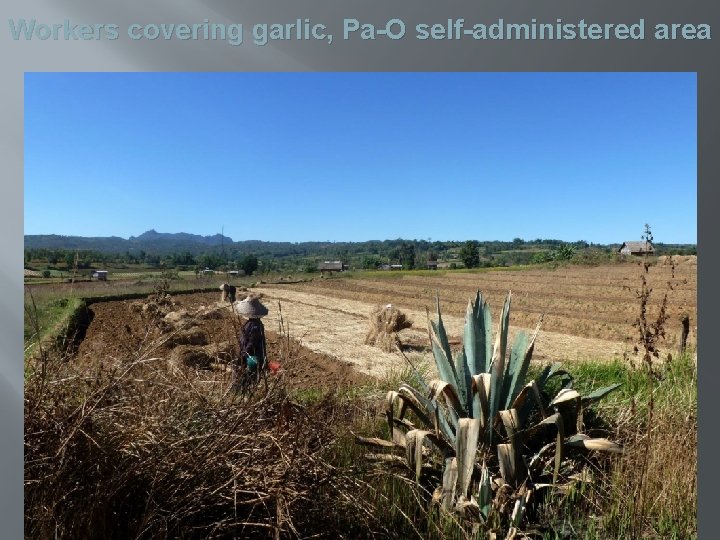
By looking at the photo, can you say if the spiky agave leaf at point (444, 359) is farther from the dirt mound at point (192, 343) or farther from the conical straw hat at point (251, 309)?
the conical straw hat at point (251, 309)

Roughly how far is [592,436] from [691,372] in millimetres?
2277

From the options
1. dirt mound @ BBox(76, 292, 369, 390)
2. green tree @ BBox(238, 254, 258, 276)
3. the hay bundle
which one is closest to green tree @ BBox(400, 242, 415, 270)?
green tree @ BBox(238, 254, 258, 276)

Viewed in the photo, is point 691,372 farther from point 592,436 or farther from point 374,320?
point 374,320

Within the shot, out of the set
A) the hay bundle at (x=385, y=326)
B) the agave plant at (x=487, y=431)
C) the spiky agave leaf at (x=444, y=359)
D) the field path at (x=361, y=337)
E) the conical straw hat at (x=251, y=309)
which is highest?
the conical straw hat at (x=251, y=309)

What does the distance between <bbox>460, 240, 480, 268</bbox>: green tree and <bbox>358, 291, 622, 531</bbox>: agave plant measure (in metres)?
34.3

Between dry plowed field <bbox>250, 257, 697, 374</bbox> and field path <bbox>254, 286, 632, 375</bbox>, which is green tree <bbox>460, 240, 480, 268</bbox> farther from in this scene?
field path <bbox>254, 286, 632, 375</bbox>

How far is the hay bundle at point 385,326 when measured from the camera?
10.8 m

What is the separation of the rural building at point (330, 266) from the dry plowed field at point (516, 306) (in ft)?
2.40

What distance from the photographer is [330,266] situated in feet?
94.7

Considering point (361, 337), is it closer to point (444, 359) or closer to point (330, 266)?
point (444, 359)

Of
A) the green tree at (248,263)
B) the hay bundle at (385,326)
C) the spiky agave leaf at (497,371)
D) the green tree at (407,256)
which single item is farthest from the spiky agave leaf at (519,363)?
the green tree at (407,256)

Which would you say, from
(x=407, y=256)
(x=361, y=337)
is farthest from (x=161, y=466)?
(x=407, y=256)

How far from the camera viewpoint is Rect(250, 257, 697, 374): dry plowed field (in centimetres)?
1055

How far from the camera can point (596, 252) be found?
35875mm
